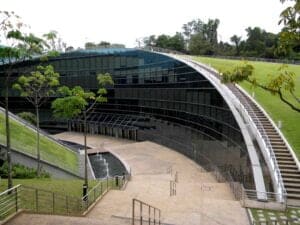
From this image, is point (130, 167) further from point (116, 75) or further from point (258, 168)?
point (116, 75)

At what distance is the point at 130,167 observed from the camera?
1241 inches

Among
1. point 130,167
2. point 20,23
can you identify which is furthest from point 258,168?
point 130,167

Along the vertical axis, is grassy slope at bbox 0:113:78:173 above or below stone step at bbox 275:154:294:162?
below

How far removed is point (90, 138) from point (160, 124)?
12.3 meters

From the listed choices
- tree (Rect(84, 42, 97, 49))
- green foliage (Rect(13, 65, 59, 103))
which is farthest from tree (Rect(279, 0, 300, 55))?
tree (Rect(84, 42, 97, 49))

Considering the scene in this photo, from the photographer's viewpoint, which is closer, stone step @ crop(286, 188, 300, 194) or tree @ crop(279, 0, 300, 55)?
tree @ crop(279, 0, 300, 55)

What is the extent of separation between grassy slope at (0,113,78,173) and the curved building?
10987 millimetres

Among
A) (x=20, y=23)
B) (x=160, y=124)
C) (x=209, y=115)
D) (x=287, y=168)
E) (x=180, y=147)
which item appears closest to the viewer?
(x=20, y=23)

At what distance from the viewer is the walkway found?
44.0ft

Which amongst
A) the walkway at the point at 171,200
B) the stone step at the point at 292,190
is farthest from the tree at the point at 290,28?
the stone step at the point at 292,190

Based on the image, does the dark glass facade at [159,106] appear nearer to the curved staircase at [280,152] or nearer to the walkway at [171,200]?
the curved staircase at [280,152]

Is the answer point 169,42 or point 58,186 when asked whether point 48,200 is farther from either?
point 169,42

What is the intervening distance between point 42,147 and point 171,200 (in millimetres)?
15983

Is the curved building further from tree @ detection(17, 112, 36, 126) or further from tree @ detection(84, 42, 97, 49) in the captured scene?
tree @ detection(17, 112, 36, 126)
